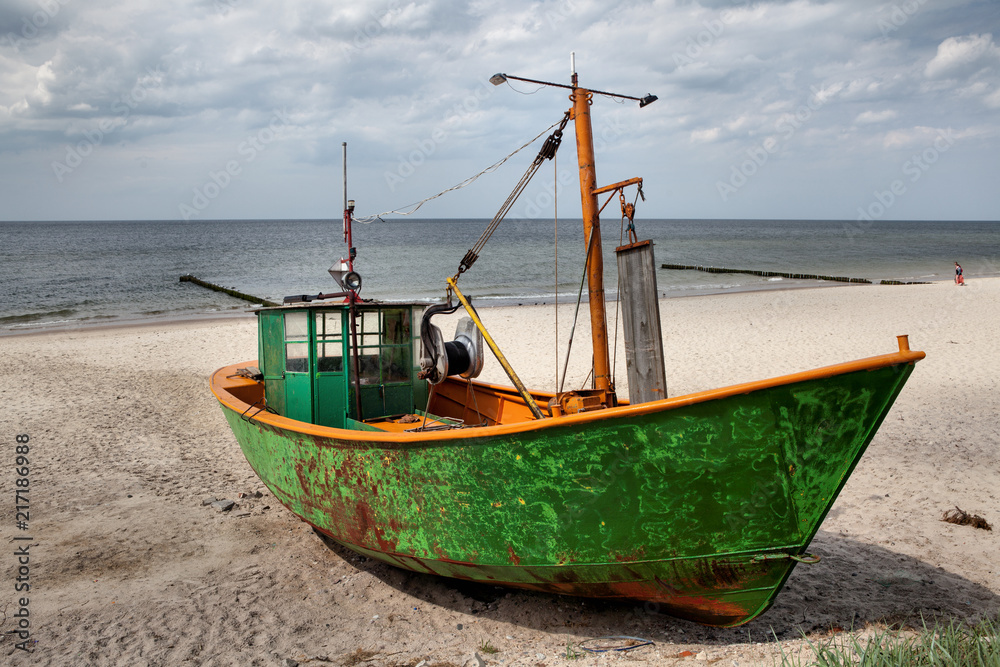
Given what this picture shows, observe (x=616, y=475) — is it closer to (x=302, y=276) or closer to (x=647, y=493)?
(x=647, y=493)

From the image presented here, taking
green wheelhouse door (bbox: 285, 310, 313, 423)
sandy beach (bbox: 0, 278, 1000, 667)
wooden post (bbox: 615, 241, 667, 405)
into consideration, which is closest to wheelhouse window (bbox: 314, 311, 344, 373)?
green wheelhouse door (bbox: 285, 310, 313, 423)

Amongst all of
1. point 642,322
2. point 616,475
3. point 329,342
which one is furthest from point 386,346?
point 616,475

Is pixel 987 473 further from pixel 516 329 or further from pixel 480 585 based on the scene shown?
pixel 516 329

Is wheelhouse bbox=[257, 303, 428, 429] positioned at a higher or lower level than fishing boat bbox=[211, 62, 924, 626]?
higher

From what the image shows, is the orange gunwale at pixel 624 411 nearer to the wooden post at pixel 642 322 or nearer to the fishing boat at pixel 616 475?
the fishing boat at pixel 616 475

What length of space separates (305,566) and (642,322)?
365 cm

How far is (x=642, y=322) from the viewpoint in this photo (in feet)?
15.1

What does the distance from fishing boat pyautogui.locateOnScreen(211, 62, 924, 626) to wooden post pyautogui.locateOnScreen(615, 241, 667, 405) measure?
0.04ft

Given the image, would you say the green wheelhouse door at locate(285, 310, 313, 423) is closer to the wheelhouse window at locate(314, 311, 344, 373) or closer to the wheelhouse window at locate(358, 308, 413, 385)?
the wheelhouse window at locate(314, 311, 344, 373)

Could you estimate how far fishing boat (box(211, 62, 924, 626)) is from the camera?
3.52 meters

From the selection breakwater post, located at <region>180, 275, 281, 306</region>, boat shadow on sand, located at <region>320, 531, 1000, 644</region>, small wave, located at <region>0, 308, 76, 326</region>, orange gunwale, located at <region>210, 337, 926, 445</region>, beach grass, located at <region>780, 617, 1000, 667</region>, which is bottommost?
boat shadow on sand, located at <region>320, 531, 1000, 644</region>

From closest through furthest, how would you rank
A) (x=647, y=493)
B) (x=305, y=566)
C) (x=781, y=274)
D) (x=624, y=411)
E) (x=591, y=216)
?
(x=624, y=411), (x=647, y=493), (x=591, y=216), (x=305, y=566), (x=781, y=274)

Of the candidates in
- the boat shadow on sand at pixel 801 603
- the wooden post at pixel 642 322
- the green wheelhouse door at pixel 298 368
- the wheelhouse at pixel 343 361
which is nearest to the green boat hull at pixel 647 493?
the boat shadow on sand at pixel 801 603

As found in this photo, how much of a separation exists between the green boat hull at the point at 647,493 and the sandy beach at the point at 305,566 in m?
0.45
